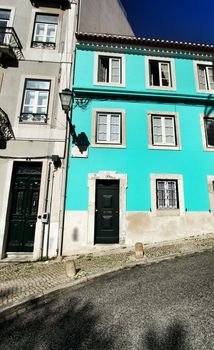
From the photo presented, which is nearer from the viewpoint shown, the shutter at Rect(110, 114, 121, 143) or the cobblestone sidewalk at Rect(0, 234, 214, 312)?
the cobblestone sidewalk at Rect(0, 234, 214, 312)

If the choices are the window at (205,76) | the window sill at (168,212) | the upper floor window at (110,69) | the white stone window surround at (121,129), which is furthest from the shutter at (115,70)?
the window sill at (168,212)

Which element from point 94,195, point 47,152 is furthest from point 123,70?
point 94,195

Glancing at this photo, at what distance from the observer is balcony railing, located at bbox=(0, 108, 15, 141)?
8.08 metres

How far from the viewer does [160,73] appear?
1011 cm

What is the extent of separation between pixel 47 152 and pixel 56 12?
7215 millimetres

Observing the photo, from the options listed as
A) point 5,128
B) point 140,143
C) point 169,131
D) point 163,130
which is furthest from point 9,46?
point 169,131

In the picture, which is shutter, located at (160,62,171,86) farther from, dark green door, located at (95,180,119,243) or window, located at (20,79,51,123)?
dark green door, located at (95,180,119,243)

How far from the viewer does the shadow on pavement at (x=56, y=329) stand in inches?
108

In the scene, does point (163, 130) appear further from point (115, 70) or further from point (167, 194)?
point (115, 70)

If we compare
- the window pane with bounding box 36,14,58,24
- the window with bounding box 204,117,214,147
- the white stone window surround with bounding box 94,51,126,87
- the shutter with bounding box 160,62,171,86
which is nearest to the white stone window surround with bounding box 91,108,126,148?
the white stone window surround with bounding box 94,51,126,87

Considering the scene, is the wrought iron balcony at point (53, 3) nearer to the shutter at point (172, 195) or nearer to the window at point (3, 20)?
the window at point (3, 20)

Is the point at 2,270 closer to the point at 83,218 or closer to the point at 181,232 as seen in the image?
the point at 83,218

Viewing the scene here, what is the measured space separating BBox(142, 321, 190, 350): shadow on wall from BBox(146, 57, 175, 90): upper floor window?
365 inches

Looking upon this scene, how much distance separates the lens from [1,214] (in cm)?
754
